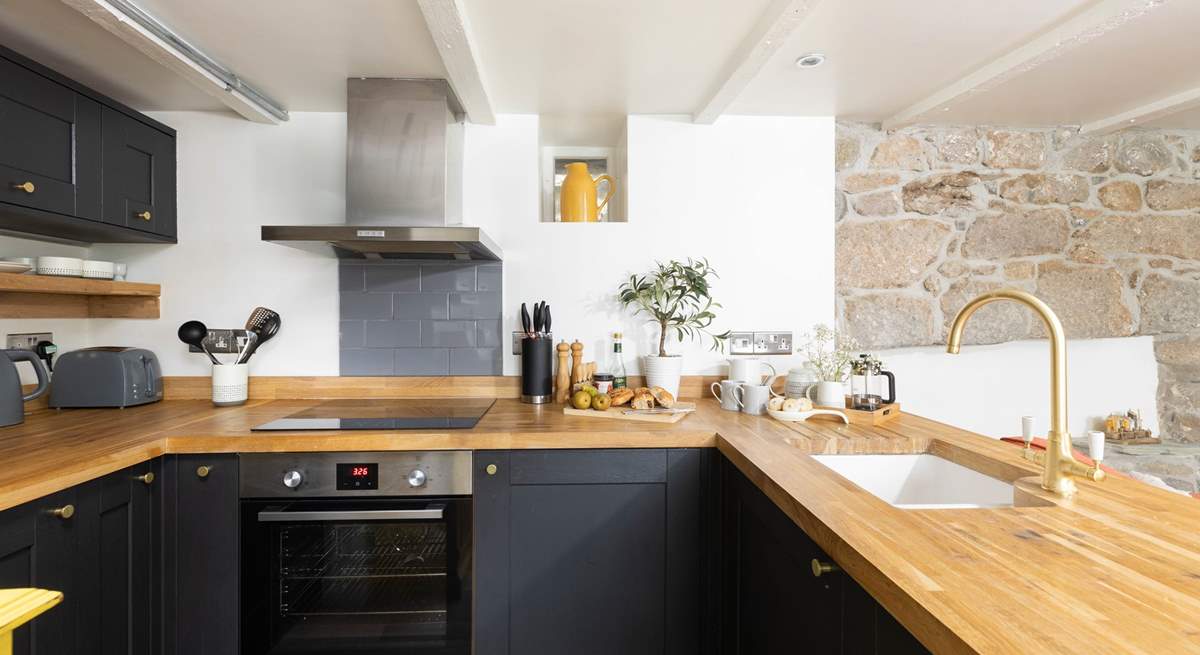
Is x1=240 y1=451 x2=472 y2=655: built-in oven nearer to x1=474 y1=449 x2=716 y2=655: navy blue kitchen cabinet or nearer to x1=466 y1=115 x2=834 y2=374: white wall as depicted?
x1=474 y1=449 x2=716 y2=655: navy blue kitchen cabinet

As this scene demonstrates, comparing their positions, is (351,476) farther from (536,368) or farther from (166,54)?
(166,54)

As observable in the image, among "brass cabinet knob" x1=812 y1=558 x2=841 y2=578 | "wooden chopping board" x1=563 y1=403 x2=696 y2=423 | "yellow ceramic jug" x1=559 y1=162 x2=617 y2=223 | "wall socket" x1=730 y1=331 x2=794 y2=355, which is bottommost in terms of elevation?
"brass cabinet knob" x1=812 y1=558 x2=841 y2=578

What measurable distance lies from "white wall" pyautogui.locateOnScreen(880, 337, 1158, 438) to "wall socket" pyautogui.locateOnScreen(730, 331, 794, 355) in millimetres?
537

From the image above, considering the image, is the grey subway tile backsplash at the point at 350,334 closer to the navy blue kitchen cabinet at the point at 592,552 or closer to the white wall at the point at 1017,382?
the navy blue kitchen cabinet at the point at 592,552

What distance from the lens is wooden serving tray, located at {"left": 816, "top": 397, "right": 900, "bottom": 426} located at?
1922 millimetres

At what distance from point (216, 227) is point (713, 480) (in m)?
2.30

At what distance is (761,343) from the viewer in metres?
2.53

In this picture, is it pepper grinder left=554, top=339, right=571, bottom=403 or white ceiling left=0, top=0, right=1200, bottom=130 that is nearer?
white ceiling left=0, top=0, right=1200, bottom=130

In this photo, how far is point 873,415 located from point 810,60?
1265mm

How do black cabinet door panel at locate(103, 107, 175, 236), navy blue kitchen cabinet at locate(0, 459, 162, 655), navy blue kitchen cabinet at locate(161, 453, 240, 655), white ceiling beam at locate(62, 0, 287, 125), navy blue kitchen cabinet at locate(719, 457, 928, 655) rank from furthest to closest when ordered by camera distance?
1. black cabinet door panel at locate(103, 107, 175, 236)
2. navy blue kitchen cabinet at locate(161, 453, 240, 655)
3. white ceiling beam at locate(62, 0, 287, 125)
4. navy blue kitchen cabinet at locate(0, 459, 162, 655)
5. navy blue kitchen cabinet at locate(719, 457, 928, 655)

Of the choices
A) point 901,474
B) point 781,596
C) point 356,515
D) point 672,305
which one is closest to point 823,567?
point 781,596

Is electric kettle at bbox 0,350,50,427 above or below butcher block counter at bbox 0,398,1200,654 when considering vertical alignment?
above

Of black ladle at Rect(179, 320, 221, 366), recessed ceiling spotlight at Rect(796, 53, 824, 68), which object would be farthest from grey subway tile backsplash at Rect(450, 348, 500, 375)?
recessed ceiling spotlight at Rect(796, 53, 824, 68)

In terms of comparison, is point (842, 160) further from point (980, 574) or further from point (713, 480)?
point (980, 574)
